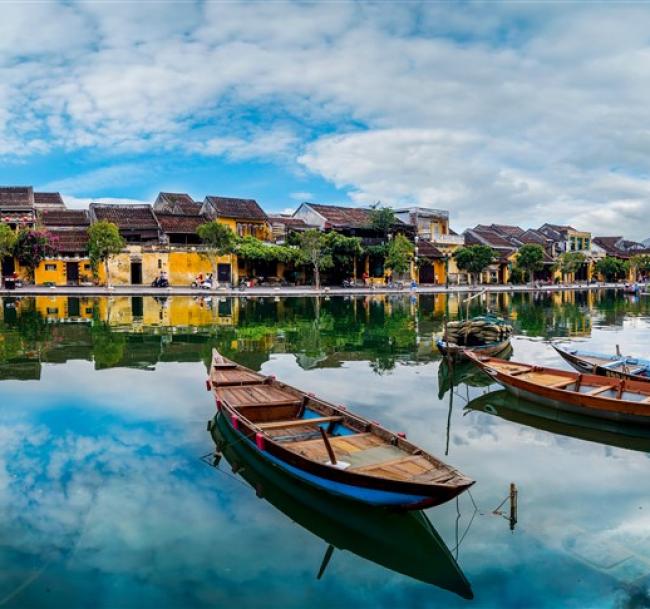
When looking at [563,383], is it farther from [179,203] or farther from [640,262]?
[640,262]

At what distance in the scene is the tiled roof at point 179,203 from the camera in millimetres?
58156

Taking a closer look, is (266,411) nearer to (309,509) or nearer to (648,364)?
(309,509)

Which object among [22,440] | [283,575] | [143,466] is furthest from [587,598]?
[22,440]

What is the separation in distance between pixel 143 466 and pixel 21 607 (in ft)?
11.6

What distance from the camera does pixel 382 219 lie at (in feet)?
195

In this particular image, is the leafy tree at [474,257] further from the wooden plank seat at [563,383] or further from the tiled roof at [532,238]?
the wooden plank seat at [563,383]

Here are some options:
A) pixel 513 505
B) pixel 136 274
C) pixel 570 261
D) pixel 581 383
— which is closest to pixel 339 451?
pixel 513 505

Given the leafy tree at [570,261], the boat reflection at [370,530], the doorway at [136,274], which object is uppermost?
the leafy tree at [570,261]

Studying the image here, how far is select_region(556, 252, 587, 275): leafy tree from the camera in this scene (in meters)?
72.1

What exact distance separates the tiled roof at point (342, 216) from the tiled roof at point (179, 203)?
37.7 feet

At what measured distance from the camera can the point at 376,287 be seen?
56.3 meters

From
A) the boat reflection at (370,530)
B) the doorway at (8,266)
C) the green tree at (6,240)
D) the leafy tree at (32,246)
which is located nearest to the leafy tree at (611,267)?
the leafy tree at (32,246)

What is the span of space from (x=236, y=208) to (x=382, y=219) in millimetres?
14029

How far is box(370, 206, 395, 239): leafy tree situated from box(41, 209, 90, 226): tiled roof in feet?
85.9
